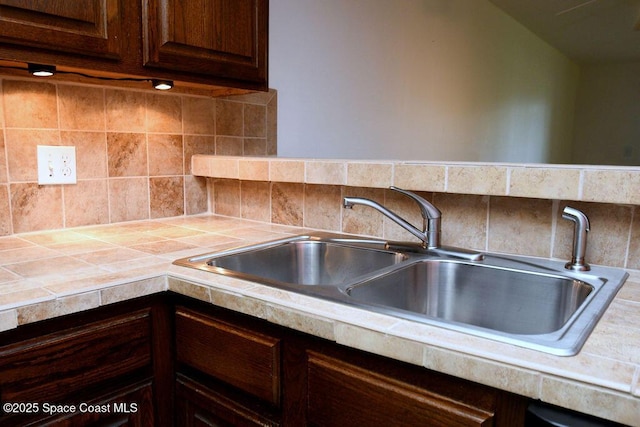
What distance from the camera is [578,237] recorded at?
3.00 ft

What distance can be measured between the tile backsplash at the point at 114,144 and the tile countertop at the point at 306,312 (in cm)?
11

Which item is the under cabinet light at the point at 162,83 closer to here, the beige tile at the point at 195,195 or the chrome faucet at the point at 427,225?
the beige tile at the point at 195,195

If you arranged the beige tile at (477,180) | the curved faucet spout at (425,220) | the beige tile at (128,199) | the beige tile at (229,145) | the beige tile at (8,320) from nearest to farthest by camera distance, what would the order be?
the beige tile at (8,320) → the beige tile at (477,180) → the curved faucet spout at (425,220) → the beige tile at (128,199) → the beige tile at (229,145)

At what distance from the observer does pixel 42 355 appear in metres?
0.76

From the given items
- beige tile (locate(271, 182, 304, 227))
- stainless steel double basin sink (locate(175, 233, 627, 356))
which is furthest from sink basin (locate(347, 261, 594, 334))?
beige tile (locate(271, 182, 304, 227))

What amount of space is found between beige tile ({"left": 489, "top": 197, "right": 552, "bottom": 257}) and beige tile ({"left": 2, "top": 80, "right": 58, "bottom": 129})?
1.17 m

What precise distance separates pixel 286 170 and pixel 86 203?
0.60 m

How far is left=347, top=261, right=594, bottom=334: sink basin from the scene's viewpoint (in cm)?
88

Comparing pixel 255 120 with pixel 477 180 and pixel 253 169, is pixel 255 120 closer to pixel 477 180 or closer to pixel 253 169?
pixel 253 169

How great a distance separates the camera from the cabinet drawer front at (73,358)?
0.73 meters

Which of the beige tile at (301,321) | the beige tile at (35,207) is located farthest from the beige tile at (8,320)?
the beige tile at (35,207)

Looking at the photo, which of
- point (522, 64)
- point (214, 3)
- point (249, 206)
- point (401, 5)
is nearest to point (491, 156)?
point (522, 64)

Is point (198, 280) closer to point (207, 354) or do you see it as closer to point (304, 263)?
point (207, 354)

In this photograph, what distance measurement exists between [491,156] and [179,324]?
3640 mm
